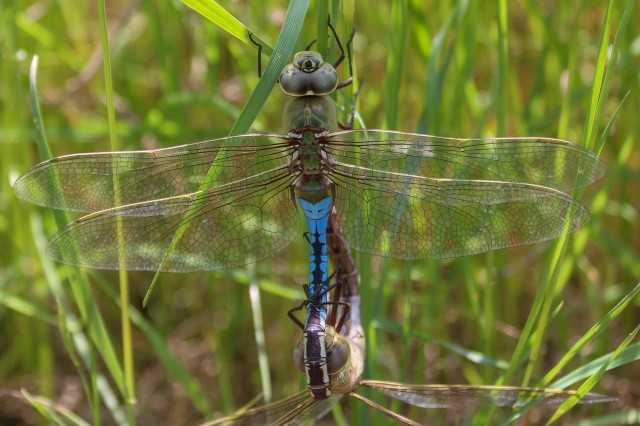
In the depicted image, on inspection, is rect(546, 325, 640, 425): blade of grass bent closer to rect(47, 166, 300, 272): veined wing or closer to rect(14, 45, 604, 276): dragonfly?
rect(14, 45, 604, 276): dragonfly

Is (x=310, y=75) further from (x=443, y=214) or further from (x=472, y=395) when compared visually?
(x=472, y=395)

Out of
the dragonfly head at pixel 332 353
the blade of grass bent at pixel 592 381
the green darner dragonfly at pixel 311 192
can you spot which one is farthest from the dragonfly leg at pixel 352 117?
the blade of grass bent at pixel 592 381

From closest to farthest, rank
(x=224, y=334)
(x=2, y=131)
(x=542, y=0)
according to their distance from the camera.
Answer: (x=2, y=131), (x=224, y=334), (x=542, y=0)

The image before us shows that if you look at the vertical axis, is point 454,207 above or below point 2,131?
below

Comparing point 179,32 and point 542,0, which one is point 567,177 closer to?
point 542,0

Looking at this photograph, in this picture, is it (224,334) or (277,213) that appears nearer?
(277,213)

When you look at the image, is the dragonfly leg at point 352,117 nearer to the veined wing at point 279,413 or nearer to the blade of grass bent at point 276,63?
the blade of grass bent at point 276,63

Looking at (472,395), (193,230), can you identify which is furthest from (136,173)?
(472,395)

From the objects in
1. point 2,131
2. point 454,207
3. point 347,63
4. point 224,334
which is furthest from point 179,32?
point 454,207
